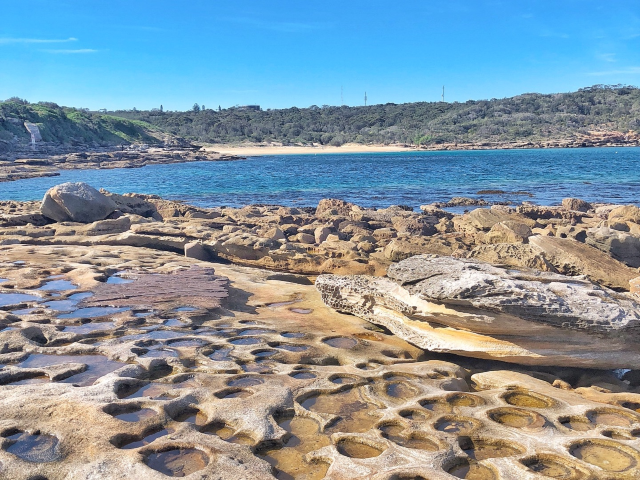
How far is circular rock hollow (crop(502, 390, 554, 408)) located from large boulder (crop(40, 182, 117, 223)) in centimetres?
1069

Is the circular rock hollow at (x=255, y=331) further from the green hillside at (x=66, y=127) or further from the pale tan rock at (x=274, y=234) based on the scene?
the green hillside at (x=66, y=127)

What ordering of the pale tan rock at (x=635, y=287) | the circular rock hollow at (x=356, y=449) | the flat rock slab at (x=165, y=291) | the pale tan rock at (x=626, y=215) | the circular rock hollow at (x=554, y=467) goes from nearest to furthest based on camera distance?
the circular rock hollow at (x=554, y=467) < the circular rock hollow at (x=356, y=449) < the flat rock slab at (x=165, y=291) < the pale tan rock at (x=635, y=287) < the pale tan rock at (x=626, y=215)

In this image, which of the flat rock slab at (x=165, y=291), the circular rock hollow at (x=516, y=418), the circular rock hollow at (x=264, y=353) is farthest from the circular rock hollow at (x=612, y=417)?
the flat rock slab at (x=165, y=291)

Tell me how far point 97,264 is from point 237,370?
437 cm

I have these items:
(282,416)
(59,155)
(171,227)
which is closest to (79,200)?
(171,227)

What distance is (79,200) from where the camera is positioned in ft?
41.4

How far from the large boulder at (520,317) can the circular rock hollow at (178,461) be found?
2.51 metres

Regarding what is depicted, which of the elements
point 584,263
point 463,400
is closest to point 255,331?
point 463,400

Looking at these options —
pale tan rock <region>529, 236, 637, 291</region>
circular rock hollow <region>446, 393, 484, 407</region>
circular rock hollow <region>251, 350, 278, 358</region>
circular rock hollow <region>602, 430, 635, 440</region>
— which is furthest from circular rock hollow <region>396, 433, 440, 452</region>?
pale tan rock <region>529, 236, 637, 291</region>

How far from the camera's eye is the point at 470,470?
3.12 meters

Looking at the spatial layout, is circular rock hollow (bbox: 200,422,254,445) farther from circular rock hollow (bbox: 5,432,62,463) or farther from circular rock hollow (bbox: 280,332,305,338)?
circular rock hollow (bbox: 280,332,305,338)

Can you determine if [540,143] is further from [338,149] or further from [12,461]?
[12,461]

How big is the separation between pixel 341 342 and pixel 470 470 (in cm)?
241

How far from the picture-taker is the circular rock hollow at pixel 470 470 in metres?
3.06
